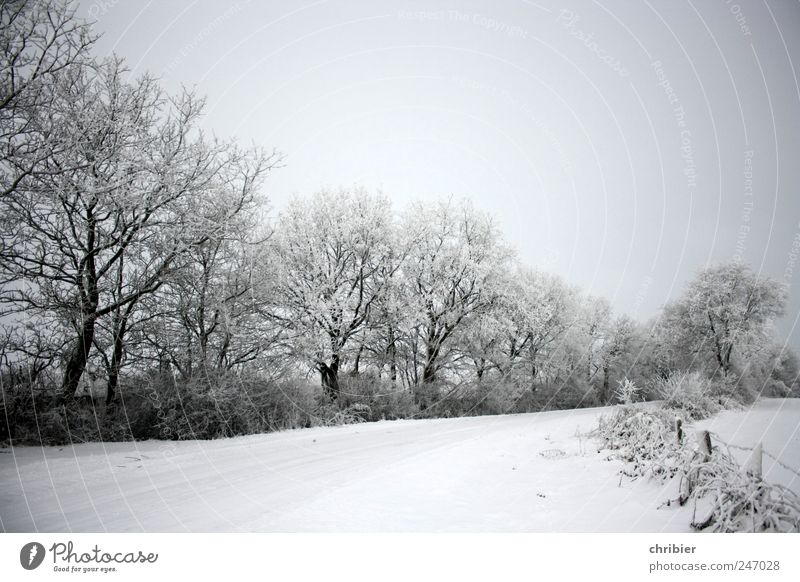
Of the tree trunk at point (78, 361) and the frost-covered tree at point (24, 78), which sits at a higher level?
the frost-covered tree at point (24, 78)

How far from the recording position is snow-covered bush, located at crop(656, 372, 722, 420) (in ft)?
26.6

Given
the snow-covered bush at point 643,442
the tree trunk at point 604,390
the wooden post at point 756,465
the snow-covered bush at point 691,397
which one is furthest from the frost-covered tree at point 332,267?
the tree trunk at point 604,390

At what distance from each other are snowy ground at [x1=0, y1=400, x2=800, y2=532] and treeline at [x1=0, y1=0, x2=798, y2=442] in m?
1.89

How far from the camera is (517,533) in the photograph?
319cm

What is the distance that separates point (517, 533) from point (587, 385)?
21.7 meters

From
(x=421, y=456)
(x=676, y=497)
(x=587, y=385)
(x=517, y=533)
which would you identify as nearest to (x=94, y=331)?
(x=421, y=456)

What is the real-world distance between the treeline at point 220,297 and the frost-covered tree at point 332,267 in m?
0.09

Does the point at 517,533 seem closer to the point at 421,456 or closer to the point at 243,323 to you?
the point at 421,456

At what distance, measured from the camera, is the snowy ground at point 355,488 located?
327 cm

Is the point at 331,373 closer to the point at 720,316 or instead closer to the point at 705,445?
the point at 705,445

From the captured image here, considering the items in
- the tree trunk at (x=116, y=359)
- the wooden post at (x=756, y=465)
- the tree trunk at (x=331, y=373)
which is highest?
the tree trunk at (x=116, y=359)

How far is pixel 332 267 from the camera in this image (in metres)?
16.4

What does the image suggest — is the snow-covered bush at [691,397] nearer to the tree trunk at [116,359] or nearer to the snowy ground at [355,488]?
the snowy ground at [355,488]

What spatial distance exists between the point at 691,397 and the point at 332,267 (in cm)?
1262
